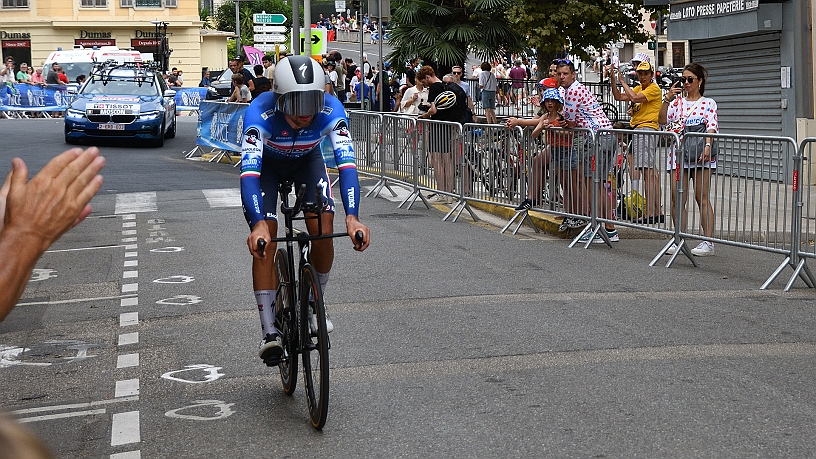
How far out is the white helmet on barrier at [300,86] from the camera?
6.03 metres

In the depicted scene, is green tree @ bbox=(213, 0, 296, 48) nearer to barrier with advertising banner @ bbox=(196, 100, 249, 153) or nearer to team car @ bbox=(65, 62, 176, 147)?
team car @ bbox=(65, 62, 176, 147)

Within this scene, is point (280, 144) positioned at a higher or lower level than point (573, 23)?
lower

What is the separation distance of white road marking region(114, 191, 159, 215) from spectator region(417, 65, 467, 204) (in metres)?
3.89

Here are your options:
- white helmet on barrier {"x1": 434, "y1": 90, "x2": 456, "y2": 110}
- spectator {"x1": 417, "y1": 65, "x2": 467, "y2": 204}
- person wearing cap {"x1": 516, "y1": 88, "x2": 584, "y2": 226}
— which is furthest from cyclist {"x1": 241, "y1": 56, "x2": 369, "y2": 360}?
white helmet on barrier {"x1": 434, "y1": 90, "x2": 456, "y2": 110}

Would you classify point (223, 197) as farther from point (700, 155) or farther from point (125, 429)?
point (125, 429)

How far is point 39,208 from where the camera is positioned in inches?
87.7

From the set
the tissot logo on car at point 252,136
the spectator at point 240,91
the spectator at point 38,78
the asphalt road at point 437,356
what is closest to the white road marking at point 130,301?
the asphalt road at point 437,356

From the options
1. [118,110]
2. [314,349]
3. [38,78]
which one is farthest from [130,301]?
[38,78]

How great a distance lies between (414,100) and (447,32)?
8.34 meters

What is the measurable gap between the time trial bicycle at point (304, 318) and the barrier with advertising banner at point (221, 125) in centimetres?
1587

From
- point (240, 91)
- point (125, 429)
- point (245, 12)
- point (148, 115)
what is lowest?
point (125, 429)

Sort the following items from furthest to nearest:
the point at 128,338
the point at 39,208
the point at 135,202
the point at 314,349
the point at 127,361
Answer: the point at 135,202, the point at 128,338, the point at 127,361, the point at 314,349, the point at 39,208

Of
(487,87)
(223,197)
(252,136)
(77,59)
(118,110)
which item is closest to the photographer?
(252,136)

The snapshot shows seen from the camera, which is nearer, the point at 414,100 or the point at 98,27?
the point at 414,100
